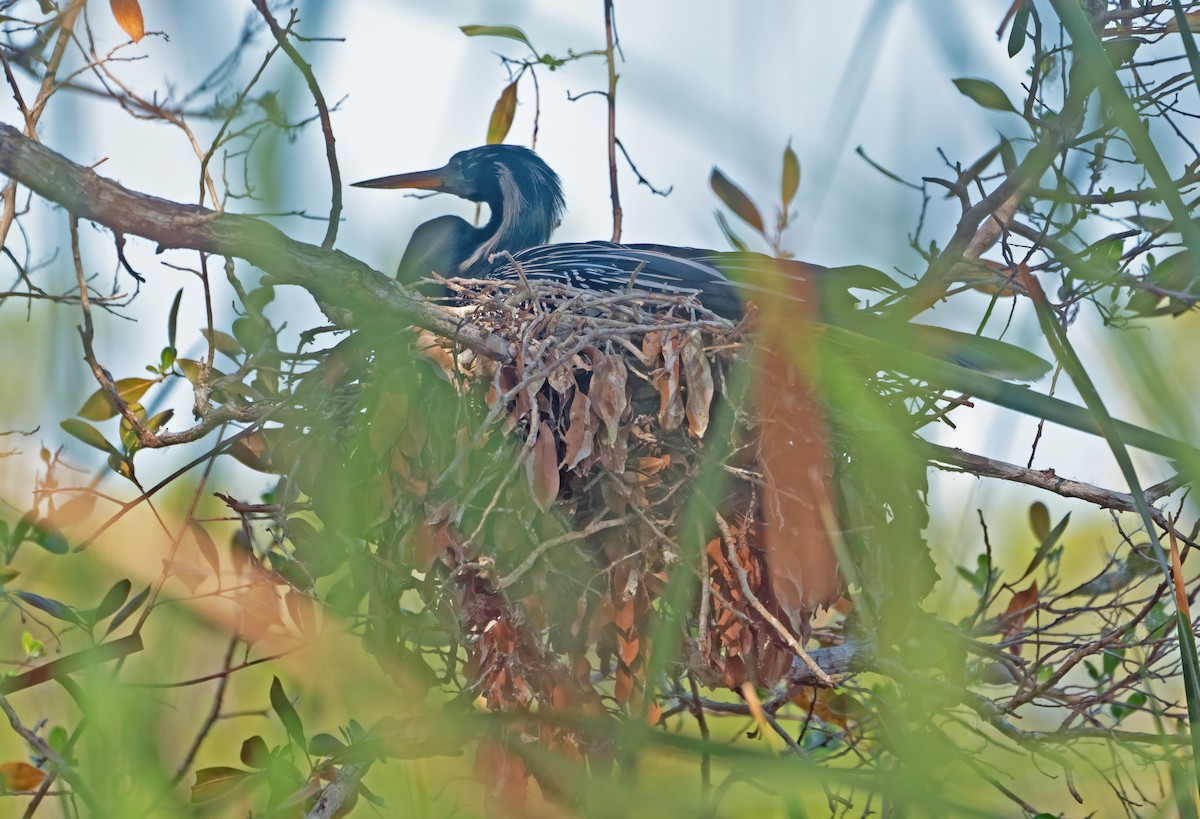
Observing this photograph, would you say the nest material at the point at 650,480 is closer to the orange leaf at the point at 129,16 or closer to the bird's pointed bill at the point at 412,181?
the orange leaf at the point at 129,16

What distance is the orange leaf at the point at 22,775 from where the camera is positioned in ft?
8.14

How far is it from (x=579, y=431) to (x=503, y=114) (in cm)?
153

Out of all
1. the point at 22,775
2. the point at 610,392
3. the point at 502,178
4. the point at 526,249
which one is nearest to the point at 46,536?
the point at 22,775

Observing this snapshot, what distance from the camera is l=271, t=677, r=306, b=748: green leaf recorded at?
85.8 inches

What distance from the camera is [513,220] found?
468cm

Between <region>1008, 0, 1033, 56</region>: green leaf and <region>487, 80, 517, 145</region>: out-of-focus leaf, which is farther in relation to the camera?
<region>487, 80, 517, 145</region>: out-of-focus leaf

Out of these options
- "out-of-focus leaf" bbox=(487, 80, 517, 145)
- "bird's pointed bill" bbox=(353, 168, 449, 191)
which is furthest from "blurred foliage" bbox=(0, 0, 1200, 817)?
"bird's pointed bill" bbox=(353, 168, 449, 191)

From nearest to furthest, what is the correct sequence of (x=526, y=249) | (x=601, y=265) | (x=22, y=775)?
(x=22, y=775), (x=601, y=265), (x=526, y=249)

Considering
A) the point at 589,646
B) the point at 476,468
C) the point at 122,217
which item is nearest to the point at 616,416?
the point at 476,468

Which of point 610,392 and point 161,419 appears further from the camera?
point 161,419

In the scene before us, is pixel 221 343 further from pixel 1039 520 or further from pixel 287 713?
pixel 1039 520

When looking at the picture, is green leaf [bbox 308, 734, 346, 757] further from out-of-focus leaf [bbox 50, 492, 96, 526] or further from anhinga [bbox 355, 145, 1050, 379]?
anhinga [bbox 355, 145, 1050, 379]

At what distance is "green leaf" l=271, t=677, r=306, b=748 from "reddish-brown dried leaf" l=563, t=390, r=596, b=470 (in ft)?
2.47

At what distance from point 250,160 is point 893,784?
69 centimetres
